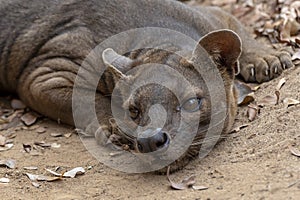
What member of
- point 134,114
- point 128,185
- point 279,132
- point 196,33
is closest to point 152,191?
point 128,185

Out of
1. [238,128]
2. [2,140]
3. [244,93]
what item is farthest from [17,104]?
[238,128]

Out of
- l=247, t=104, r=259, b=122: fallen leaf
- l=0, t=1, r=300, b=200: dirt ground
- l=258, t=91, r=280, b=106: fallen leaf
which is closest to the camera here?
l=0, t=1, r=300, b=200: dirt ground

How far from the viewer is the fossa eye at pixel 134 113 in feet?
15.9

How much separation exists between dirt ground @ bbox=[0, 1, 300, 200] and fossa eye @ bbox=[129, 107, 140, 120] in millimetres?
430

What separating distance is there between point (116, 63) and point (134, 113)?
1.80 feet

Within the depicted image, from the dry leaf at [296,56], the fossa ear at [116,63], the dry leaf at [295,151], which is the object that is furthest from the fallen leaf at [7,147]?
the dry leaf at [296,56]

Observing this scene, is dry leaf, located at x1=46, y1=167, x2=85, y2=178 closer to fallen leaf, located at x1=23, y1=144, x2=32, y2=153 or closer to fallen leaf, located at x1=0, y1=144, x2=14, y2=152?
fallen leaf, located at x1=23, y1=144, x2=32, y2=153

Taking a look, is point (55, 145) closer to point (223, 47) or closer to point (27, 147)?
point (27, 147)

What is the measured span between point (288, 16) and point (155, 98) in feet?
10.4

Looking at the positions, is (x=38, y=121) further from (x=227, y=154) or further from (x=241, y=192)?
(x=241, y=192)

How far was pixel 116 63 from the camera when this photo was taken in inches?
207

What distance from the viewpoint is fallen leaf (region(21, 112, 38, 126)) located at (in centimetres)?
624

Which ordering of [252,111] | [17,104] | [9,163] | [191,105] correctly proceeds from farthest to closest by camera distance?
[17,104] < [252,111] < [9,163] < [191,105]

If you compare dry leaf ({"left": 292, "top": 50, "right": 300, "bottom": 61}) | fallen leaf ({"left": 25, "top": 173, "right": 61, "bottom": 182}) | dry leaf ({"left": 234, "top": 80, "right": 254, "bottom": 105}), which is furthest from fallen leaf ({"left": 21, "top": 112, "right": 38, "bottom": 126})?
dry leaf ({"left": 292, "top": 50, "right": 300, "bottom": 61})
